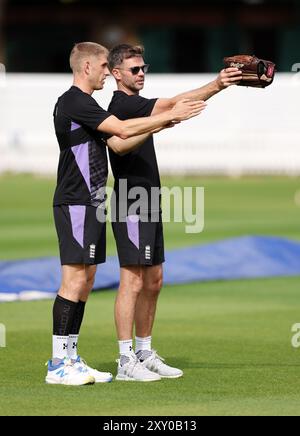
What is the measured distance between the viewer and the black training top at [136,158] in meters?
9.12

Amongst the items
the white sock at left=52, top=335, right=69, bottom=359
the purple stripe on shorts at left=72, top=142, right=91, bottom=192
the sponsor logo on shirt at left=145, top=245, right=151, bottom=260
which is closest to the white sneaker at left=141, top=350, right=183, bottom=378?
the white sock at left=52, top=335, right=69, bottom=359

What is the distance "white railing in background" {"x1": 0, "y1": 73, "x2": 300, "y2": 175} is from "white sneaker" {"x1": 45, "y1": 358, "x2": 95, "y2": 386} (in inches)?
909

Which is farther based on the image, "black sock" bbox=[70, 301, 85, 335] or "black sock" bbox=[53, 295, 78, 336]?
"black sock" bbox=[70, 301, 85, 335]

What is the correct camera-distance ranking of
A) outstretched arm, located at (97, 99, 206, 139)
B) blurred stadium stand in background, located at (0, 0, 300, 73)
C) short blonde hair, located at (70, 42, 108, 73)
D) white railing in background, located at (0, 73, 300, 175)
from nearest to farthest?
outstretched arm, located at (97, 99, 206, 139)
short blonde hair, located at (70, 42, 108, 73)
white railing in background, located at (0, 73, 300, 175)
blurred stadium stand in background, located at (0, 0, 300, 73)

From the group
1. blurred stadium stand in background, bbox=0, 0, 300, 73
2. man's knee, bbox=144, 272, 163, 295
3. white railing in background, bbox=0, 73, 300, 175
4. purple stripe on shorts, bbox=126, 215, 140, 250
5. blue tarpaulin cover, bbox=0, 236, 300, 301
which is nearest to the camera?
purple stripe on shorts, bbox=126, 215, 140, 250

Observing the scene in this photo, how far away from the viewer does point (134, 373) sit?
8930 millimetres

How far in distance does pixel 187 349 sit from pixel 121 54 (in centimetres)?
264

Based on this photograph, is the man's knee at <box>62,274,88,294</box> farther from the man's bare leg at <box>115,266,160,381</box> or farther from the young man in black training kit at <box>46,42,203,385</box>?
the man's bare leg at <box>115,266,160,381</box>

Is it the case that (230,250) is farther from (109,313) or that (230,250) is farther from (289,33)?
(289,33)

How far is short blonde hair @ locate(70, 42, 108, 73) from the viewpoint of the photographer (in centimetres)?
888

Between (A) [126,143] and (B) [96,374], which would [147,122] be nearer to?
(A) [126,143]

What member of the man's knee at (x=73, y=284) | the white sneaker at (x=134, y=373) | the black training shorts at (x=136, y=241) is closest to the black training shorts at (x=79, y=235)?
the man's knee at (x=73, y=284)

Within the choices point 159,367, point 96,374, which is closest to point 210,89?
point 159,367

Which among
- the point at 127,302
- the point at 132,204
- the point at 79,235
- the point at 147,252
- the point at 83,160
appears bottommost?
the point at 127,302
